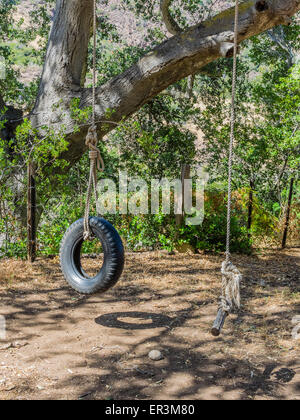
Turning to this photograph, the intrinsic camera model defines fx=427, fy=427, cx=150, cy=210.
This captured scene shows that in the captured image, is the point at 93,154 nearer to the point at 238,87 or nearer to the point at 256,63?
the point at 238,87

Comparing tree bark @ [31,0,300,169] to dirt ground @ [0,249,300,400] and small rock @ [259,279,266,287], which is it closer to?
dirt ground @ [0,249,300,400]

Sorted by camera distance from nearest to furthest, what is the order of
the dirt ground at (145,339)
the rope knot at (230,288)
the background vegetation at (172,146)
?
the dirt ground at (145,339) → the rope knot at (230,288) → the background vegetation at (172,146)

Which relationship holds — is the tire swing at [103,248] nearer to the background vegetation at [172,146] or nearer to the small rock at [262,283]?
the background vegetation at [172,146]

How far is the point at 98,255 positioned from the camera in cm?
686

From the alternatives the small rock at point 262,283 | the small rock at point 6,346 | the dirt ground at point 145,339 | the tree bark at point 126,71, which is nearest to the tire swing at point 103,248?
the dirt ground at point 145,339

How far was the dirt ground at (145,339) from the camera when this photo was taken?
3041mm

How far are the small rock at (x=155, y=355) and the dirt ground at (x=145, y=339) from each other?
4 cm

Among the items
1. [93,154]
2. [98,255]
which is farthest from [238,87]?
[93,154]

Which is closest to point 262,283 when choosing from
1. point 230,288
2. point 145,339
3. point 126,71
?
point 145,339

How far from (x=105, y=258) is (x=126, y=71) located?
3.81m

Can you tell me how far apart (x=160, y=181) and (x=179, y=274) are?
302 cm

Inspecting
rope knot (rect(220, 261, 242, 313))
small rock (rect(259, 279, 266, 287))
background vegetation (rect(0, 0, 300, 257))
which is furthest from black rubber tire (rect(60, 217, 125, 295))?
small rock (rect(259, 279, 266, 287))

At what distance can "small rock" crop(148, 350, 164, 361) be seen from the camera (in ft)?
11.4

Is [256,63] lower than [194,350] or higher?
higher
